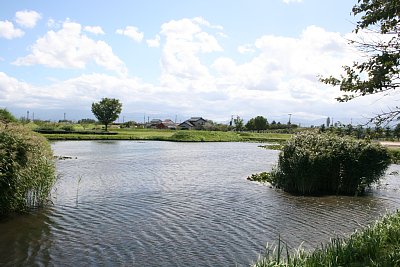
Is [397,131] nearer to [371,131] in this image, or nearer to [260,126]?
[371,131]

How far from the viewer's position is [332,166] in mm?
22781

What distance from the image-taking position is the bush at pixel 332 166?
22156mm

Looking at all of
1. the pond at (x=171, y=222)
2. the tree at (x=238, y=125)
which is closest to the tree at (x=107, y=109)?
the tree at (x=238, y=125)

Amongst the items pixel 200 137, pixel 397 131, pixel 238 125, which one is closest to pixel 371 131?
pixel 397 131

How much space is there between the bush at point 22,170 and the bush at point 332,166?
13970 mm

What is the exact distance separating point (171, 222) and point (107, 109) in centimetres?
8460

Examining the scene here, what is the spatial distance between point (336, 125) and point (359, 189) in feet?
48.9

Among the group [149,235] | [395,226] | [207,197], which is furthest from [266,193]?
[395,226]

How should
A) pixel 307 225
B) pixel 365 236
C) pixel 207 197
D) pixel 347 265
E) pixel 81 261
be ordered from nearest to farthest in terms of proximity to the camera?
pixel 347 265, pixel 365 236, pixel 81 261, pixel 307 225, pixel 207 197

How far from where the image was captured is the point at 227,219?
1602 cm

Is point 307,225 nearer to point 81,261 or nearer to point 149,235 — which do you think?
point 149,235

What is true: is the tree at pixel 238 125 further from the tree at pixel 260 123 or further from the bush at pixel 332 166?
the bush at pixel 332 166

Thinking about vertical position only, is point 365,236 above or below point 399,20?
below

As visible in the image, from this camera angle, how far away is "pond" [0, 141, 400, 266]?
37.8 ft
